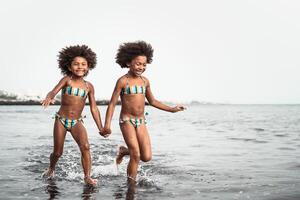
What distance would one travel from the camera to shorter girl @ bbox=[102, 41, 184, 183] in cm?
731

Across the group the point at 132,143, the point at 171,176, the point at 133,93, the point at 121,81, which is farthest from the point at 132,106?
the point at 171,176

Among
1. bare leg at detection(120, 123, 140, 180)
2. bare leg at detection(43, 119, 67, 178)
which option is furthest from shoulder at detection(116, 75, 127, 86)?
bare leg at detection(43, 119, 67, 178)

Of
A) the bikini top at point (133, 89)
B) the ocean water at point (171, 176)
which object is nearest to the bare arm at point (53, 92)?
the bikini top at point (133, 89)

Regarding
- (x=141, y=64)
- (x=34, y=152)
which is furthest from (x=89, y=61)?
(x=34, y=152)

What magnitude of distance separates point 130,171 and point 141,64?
180 centimetres

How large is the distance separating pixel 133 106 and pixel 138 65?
2.31 feet

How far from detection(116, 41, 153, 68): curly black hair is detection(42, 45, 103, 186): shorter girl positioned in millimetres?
485

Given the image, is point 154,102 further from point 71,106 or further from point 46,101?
point 46,101

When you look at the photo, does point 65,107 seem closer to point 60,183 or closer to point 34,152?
point 60,183

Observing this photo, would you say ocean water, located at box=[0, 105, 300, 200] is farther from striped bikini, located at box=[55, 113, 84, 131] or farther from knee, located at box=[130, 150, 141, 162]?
striped bikini, located at box=[55, 113, 84, 131]

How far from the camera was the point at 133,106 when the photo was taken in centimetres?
739

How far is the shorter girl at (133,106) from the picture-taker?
24.0 ft

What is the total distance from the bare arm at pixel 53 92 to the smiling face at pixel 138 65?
1.10m

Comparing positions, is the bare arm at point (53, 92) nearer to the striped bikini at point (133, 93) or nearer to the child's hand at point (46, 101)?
the child's hand at point (46, 101)
